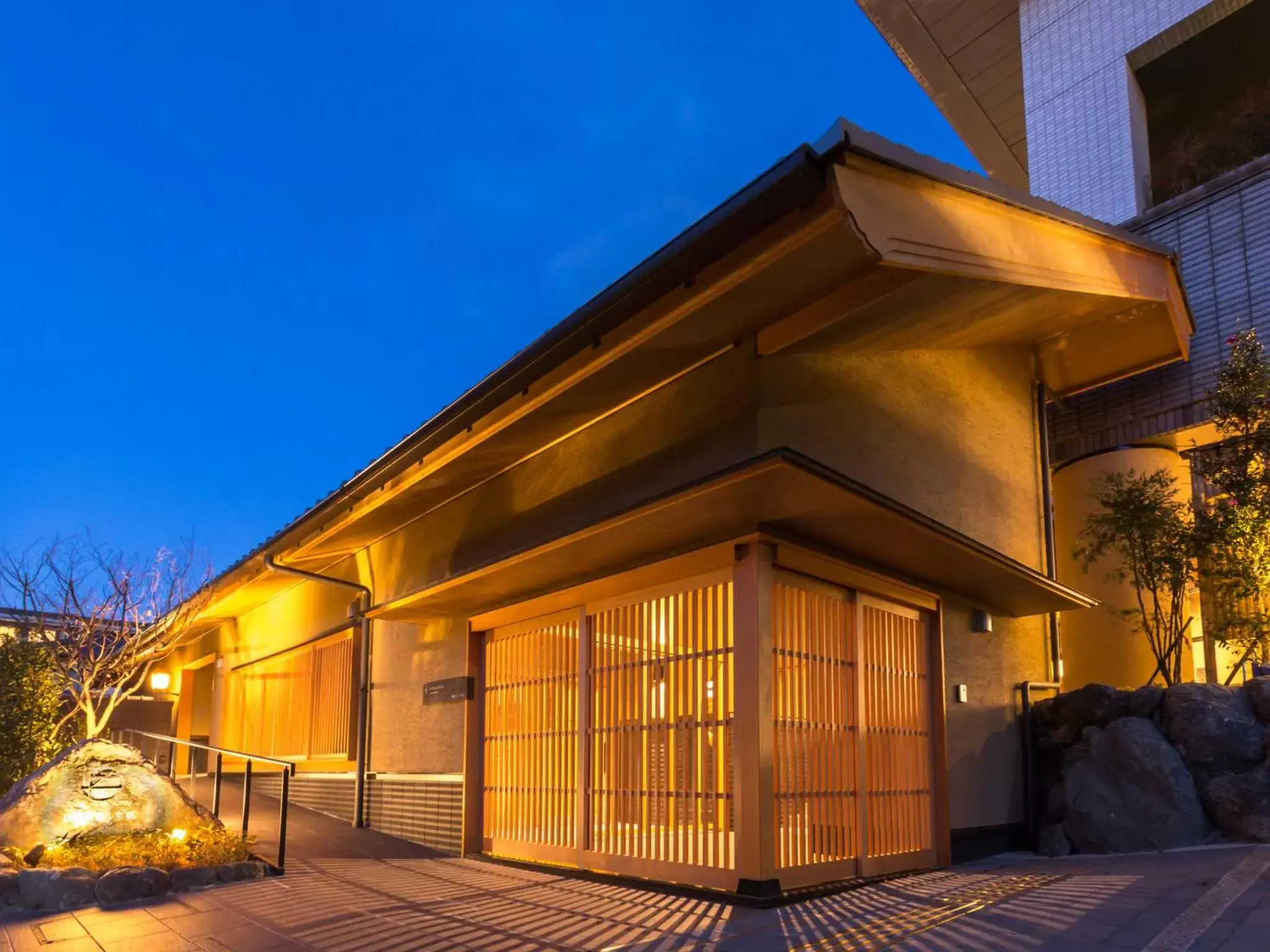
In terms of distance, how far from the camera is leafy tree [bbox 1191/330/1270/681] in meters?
10.0

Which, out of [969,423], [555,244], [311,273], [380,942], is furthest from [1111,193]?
[555,244]

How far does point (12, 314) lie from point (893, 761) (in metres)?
154

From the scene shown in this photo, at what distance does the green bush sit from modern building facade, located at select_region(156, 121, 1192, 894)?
3.27m

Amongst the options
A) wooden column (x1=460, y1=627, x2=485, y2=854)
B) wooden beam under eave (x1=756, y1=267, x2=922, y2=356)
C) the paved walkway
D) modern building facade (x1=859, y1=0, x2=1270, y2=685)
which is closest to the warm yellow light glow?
the paved walkway

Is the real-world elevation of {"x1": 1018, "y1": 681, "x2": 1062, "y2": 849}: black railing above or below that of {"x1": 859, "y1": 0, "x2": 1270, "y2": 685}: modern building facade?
below

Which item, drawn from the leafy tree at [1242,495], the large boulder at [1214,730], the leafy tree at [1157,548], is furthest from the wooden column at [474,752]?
the leafy tree at [1242,495]

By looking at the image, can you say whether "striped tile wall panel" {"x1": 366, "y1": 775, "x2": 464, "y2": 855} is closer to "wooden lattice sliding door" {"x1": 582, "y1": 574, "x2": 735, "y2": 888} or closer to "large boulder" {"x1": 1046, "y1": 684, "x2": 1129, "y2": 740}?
"wooden lattice sliding door" {"x1": 582, "y1": 574, "x2": 735, "y2": 888}

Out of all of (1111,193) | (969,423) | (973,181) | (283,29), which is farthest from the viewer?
(283,29)

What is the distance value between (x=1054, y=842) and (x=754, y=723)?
→ 13.8 ft

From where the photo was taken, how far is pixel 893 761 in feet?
27.9

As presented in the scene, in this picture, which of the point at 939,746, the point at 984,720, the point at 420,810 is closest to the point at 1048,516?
the point at 984,720

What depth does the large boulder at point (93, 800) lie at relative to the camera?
8273mm

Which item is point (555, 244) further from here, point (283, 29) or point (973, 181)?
point (973, 181)

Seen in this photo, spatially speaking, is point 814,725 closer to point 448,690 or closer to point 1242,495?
point 448,690
